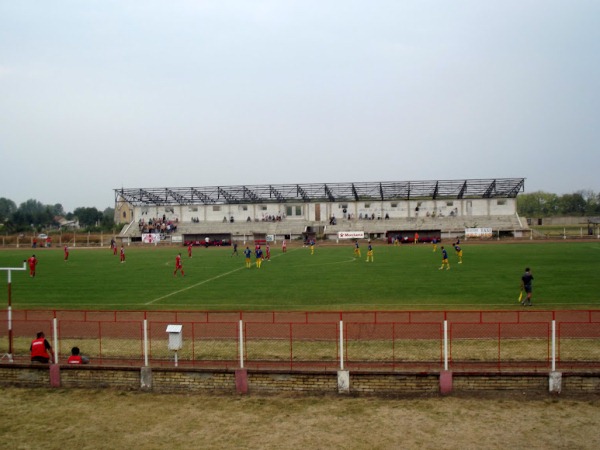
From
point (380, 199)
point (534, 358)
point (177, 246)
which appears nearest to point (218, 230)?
point (177, 246)

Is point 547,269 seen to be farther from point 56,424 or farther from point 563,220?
point 563,220

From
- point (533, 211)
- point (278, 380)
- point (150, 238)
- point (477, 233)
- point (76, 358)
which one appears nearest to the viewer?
point (278, 380)

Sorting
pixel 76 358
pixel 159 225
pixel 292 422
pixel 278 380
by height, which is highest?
pixel 159 225

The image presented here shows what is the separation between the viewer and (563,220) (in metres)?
128

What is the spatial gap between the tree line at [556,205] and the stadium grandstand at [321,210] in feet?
253

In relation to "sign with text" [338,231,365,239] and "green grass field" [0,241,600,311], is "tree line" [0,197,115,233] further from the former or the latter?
"green grass field" [0,241,600,311]

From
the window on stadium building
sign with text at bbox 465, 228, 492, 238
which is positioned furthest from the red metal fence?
the window on stadium building

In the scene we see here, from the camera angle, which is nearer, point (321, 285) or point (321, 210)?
point (321, 285)

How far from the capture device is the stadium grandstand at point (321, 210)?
81.7m

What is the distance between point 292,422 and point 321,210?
264 ft

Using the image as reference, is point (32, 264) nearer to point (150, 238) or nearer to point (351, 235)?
point (150, 238)

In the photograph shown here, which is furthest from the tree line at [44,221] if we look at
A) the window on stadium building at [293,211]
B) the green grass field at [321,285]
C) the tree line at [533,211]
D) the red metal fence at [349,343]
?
the red metal fence at [349,343]

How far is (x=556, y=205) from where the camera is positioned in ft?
521

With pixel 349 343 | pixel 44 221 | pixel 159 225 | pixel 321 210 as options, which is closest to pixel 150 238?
pixel 159 225
